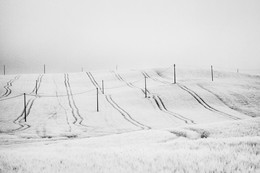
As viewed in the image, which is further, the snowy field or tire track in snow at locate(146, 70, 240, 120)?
tire track in snow at locate(146, 70, 240, 120)

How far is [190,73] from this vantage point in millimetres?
82625

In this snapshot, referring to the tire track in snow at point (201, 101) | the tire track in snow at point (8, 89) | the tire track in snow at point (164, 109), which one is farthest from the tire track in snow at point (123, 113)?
the tire track in snow at point (8, 89)

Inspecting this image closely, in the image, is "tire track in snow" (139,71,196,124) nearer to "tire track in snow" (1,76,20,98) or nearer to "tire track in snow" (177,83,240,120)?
"tire track in snow" (177,83,240,120)

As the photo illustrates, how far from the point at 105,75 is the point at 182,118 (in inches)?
1920

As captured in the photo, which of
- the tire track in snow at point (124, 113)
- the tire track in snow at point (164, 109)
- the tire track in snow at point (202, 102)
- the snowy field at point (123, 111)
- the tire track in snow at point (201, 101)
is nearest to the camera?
the snowy field at point (123, 111)

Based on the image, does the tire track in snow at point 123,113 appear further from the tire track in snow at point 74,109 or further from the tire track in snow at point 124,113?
the tire track in snow at point 74,109

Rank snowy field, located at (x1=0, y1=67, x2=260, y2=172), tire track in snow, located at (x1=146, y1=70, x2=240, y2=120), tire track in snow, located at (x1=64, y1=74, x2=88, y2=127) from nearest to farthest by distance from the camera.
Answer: snowy field, located at (x1=0, y1=67, x2=260, y2=172)
tire track in snow, located at (x1=64, y1=74, x2=88, y2=127)
tire track in snow, located at (x1=146, y1=70, x2=240, y2=120)

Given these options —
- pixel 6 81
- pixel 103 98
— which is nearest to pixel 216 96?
pixel 103 98

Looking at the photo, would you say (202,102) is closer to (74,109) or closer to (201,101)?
(201,101)

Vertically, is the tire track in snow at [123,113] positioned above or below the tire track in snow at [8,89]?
below

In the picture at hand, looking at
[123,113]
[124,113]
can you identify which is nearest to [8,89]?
[123,113]

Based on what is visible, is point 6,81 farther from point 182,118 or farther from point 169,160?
point 169,160

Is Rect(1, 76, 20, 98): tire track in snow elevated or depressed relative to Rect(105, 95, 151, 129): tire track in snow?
elevated

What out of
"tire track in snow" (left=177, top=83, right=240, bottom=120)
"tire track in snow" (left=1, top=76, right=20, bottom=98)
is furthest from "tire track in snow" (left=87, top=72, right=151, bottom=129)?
"tire track in snow" (left=1, top=76, right=20, bottom=98)
